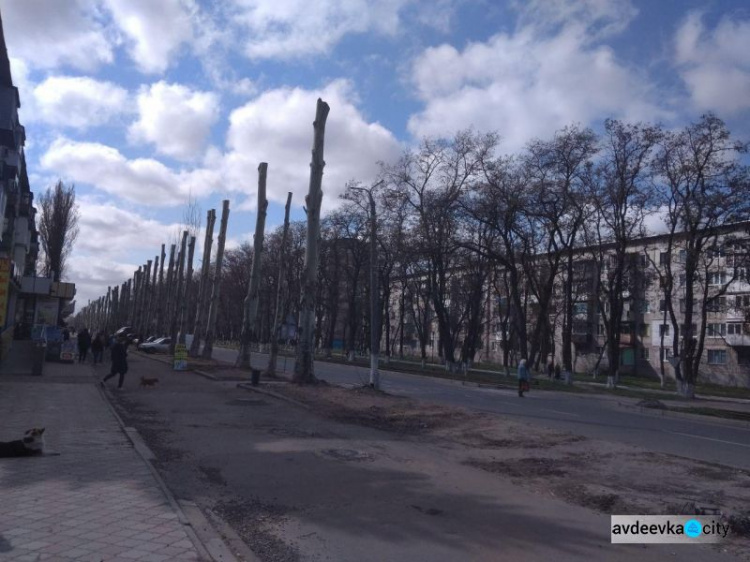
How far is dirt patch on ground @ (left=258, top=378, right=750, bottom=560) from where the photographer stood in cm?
799

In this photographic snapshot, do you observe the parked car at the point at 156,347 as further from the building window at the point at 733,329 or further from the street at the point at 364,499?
the building window at the point at 733,329

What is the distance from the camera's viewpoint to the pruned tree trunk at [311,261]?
24.5m

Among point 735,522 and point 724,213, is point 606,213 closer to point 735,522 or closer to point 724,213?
point 724,213

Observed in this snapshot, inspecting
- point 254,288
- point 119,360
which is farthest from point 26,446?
point 254,288

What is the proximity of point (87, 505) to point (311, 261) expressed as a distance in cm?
1812

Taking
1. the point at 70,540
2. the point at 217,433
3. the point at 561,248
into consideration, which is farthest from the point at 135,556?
the point at 561,248

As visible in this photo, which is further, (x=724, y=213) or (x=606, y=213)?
(x=606, y=213)

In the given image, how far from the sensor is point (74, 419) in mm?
13398

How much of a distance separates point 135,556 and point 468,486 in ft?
14.7

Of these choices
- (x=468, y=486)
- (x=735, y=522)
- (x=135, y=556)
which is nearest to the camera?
(x=135, y=556)

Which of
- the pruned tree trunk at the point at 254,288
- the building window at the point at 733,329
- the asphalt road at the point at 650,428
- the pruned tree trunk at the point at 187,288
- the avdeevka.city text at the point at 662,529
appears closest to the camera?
the avdeevka.city text at the point at 662,529

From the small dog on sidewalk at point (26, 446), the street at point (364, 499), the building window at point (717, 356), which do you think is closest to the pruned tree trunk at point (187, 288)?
the street at point (364, 499)

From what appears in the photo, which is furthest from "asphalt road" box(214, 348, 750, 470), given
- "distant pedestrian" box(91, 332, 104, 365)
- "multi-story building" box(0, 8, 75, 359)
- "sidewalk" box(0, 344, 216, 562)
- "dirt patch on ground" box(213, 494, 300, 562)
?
"distant pedestrian" box(91, 332, 104, 365)

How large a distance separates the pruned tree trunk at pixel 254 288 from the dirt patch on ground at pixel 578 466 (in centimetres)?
1550
